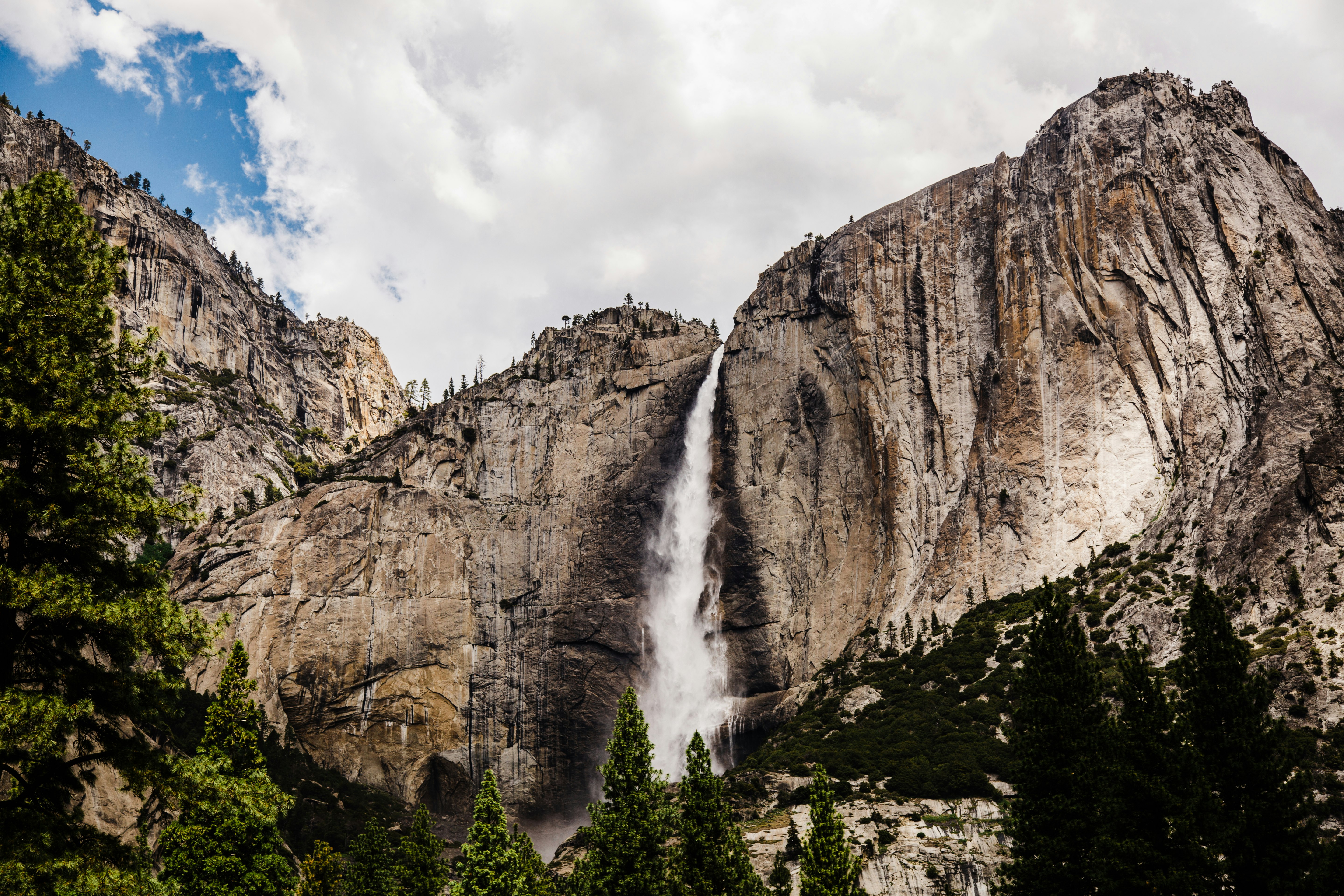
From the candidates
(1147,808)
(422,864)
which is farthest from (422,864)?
(1147,808)

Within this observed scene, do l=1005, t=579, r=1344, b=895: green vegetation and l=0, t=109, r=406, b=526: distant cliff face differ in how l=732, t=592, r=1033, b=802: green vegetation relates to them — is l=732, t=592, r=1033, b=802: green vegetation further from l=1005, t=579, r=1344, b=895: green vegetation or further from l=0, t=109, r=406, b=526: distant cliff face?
l=0, t=109, r=406, b=526: distant cliff face

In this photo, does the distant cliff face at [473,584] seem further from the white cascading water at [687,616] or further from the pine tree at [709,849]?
the pine tree at [709,849]

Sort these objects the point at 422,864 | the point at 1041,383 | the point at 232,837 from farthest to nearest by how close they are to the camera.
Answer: the point at 1041,383, the point at 422,864, the point at 232,837

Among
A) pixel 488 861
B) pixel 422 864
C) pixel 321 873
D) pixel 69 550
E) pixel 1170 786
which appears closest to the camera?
pixel 69 550

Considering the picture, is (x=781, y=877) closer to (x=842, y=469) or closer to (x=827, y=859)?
(x=827, y=859)

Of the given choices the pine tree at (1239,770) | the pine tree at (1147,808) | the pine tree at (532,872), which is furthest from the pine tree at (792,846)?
the pine tree at (1239,770)

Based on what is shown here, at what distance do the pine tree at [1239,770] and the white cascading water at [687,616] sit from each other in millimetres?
57225

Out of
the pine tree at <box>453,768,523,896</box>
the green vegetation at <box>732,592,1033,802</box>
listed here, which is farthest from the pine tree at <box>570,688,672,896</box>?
the green vegetation at <box>732,592,1033,802</box>

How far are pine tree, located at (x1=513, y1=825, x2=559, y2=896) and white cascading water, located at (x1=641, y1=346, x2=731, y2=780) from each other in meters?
28.6

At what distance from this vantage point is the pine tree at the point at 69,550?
47.4 feet

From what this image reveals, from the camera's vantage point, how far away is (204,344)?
120750mm

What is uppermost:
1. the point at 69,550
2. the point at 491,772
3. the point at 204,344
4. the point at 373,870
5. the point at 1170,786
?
the point at 204,344

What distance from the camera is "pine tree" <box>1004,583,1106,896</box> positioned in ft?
93.4

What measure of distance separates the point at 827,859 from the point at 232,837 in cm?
1900
